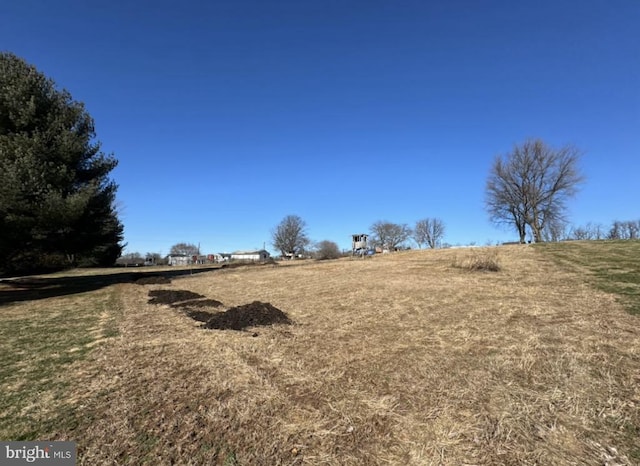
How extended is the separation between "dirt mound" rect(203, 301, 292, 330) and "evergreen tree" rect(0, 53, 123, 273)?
9208 millimetres

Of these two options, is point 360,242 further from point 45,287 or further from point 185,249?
point 185,249

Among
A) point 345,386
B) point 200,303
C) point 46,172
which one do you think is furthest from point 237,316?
point 46,172

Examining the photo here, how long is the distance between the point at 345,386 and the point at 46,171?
46.5 ft

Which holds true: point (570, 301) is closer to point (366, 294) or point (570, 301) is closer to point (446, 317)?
point (446, 317)

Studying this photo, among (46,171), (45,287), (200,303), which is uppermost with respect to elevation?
(46,171)

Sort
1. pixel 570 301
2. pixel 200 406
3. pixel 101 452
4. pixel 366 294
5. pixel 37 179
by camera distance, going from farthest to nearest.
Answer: pixel 37 179, pixel 366 294, pixel 570 301, pixel 200 406, pixel 101 452

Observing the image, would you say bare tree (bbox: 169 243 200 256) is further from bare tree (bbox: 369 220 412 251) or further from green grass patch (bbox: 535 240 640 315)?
green grass patch (bbox: 535 240 640 315)

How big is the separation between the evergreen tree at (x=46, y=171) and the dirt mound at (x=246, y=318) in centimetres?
921

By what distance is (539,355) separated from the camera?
4277 mm

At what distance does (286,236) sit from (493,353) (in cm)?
7502

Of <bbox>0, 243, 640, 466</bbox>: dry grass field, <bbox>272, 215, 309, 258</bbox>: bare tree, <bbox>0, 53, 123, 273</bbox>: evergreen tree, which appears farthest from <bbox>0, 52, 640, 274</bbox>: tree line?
<bbox>272, 215, 309, 258</bbox>: bare tree

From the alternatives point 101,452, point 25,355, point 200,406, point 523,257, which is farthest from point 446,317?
point 523,257

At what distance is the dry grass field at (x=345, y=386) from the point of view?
2.52 meters

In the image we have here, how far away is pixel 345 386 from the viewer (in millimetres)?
3580
